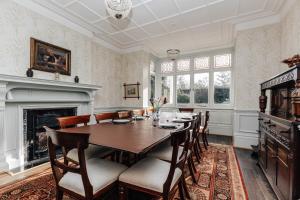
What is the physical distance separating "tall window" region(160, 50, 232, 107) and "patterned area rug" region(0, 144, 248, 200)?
3.06 m

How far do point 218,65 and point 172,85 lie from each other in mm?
1808

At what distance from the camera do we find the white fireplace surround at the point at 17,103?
228cm

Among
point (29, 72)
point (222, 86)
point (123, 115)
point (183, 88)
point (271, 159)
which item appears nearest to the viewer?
point (271, 159)

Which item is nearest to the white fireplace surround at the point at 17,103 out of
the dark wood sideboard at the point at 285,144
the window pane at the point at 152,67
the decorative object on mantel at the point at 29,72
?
the decorative object on mantel at the point at 29,72

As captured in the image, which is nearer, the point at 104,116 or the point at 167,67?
the point at 104,116

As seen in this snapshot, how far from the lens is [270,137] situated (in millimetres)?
1809

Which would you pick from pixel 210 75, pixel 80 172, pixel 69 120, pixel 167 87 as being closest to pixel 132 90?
pixel 167 87

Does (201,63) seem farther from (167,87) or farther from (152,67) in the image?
(152,67)

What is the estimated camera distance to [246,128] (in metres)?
3.60

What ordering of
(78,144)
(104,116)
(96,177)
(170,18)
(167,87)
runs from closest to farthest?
(78,144) → (96,177) → (104,116) → (170,18) → (167,87)

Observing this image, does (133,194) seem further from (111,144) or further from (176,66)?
(176,66)

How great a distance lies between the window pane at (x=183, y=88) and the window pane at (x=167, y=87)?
0.30 metres

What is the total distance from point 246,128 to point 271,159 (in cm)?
202

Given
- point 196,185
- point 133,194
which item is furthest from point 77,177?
point 196,185
